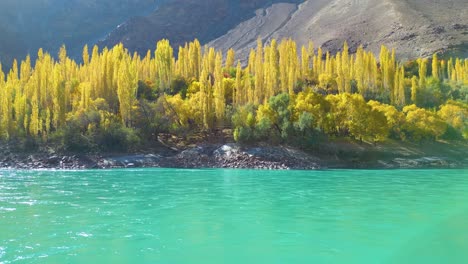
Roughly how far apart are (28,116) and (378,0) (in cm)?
14005

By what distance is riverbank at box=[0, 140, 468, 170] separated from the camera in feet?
183

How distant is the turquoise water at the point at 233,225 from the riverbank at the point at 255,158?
23.9m

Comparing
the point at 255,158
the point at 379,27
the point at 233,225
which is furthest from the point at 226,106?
the point at 379,27

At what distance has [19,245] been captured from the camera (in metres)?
14.9

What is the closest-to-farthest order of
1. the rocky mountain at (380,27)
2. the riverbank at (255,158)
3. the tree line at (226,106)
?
the riverbank at (255,158), the tree line at (226,106), the rocky mountain at (380,27)

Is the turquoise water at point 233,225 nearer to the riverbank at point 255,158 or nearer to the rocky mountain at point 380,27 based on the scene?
the riverbank at point 255,158

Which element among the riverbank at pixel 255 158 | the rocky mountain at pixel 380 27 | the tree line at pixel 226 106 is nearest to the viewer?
the riverbank at pixel 255 158

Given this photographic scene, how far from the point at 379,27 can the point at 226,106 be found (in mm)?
93222

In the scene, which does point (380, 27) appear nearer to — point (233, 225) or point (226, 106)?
point (226, 106)

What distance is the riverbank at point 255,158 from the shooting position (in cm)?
5575

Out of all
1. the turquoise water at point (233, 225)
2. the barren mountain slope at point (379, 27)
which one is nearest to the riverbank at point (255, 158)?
the turquoise water at point (233, 225)

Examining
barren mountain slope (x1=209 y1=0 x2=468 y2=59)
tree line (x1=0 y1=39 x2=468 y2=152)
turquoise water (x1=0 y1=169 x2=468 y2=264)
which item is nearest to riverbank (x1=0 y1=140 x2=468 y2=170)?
tree line (x1=0 y1=39 x2=468 y2=152)

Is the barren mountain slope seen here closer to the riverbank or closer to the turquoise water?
the riverbank

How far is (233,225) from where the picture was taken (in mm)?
18344
